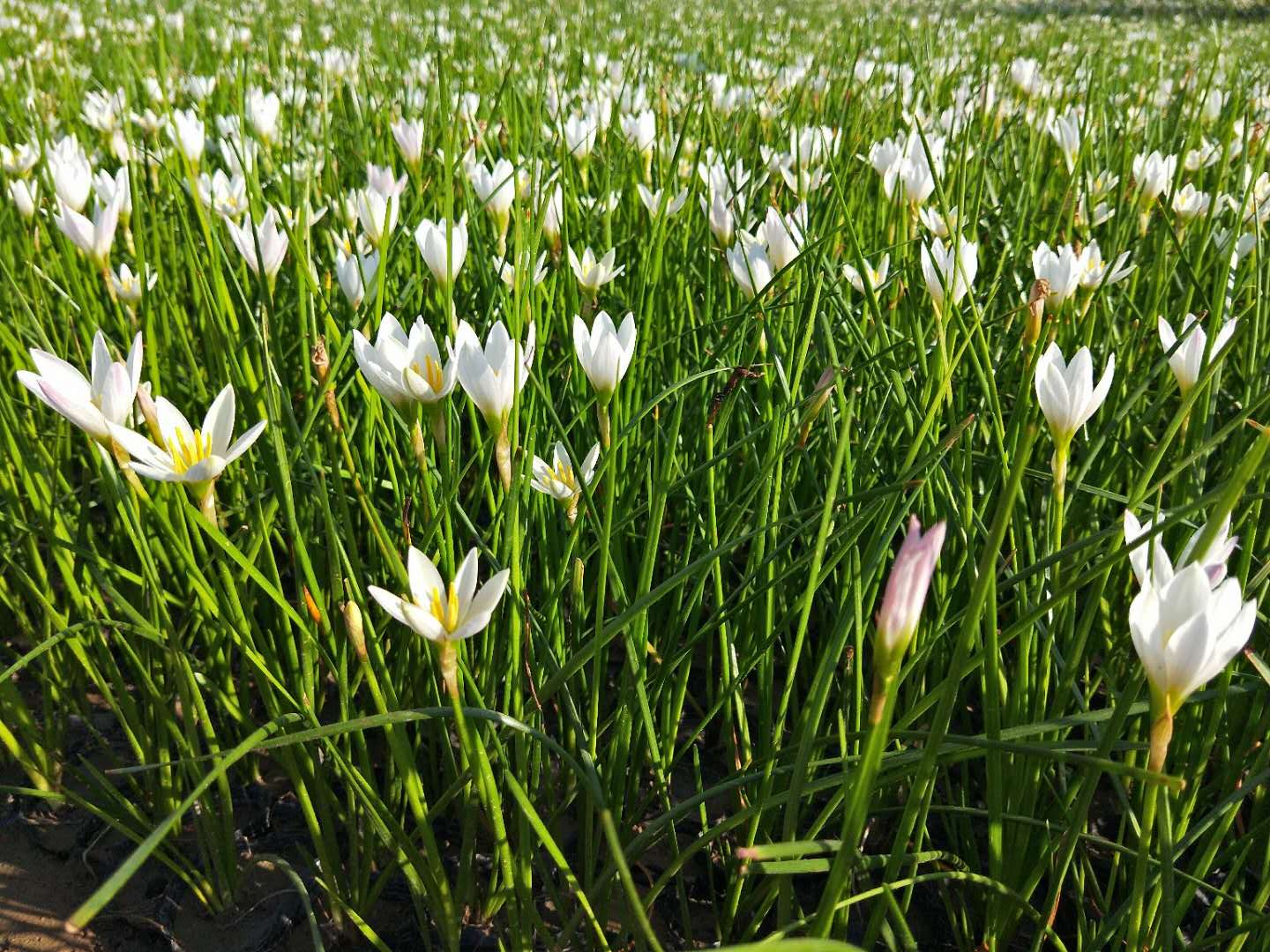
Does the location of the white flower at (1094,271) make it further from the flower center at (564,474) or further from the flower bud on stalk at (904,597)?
the flower bud on stalk at (904,597)

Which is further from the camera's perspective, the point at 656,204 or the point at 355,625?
the point at 656,204

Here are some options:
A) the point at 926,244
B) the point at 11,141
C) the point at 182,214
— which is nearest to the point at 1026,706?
the point at 926,244

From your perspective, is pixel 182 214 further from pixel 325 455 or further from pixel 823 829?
pixel 823 829

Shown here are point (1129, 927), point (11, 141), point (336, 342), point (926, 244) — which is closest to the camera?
point (1129, 927)

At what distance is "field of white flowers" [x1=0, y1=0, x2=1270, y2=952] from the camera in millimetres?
794

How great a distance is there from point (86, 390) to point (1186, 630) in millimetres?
858

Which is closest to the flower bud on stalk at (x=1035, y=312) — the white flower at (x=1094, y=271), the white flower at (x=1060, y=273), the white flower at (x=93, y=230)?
the white flower at (x=1060, y=273)

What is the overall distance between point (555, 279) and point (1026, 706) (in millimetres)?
902

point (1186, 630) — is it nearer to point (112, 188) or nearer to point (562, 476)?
point (562, 476)

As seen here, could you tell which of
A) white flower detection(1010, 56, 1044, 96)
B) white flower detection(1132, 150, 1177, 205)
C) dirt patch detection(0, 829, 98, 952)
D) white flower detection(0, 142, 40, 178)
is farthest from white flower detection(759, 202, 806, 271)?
white flower detection(1010, 56, 1044, 96)

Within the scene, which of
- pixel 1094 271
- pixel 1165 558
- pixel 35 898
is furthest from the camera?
pixel 1094 271

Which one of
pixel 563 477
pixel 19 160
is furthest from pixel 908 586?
pixel 19 160

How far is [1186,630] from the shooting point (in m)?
0.59

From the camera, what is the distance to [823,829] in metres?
1.10
